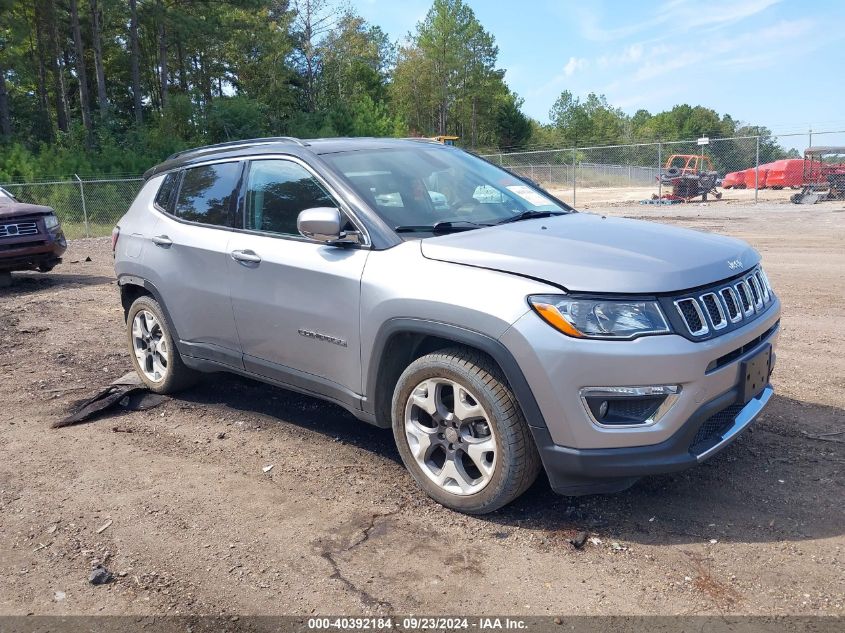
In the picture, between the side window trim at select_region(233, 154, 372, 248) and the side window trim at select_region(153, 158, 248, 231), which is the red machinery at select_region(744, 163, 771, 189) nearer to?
the side window trim at select_region(153, 158, 248, 231)

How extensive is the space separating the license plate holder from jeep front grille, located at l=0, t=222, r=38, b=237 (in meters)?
10.5

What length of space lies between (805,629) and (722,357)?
1.11 meters

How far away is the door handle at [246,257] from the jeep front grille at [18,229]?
7.82 meters

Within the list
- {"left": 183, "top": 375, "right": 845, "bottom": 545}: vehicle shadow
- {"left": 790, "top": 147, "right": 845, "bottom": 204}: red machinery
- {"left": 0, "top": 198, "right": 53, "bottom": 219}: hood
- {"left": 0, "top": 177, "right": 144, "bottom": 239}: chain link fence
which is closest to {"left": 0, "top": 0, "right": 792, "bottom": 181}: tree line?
{"left": 0, "top": 177, "right": 144, "bottom": 239}: chain link fence

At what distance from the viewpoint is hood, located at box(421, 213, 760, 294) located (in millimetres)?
3137

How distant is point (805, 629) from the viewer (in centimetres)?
263

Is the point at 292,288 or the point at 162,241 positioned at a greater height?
the point at 162,241

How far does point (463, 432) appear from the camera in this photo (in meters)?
3.52

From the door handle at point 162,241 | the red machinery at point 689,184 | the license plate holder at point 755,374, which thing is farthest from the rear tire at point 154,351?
the red machinery at point 689,184

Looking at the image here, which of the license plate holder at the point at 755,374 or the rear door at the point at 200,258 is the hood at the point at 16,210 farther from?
the license plate holder at the point at 755,374

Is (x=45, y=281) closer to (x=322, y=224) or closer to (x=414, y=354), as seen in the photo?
(x=322, y=224)

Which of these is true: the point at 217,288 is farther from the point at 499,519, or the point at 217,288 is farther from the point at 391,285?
the point at 499,519

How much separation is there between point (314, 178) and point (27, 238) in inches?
331

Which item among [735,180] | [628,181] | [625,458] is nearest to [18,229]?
[625,458]
